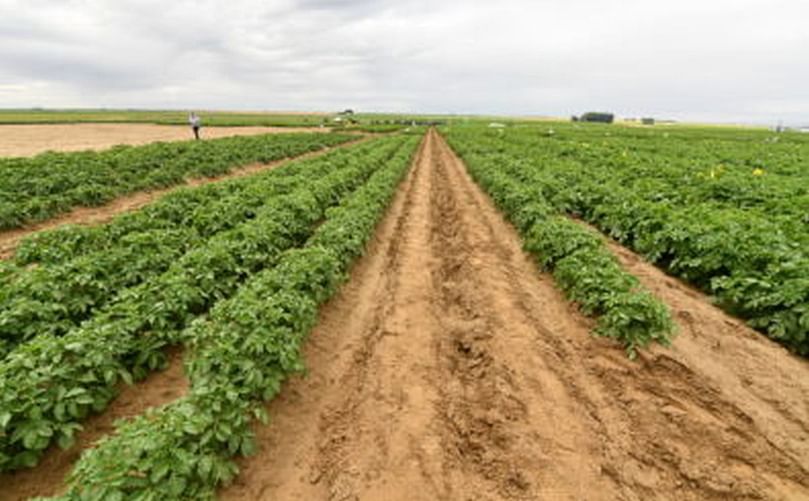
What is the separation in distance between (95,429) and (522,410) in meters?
4.12

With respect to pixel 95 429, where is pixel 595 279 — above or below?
above

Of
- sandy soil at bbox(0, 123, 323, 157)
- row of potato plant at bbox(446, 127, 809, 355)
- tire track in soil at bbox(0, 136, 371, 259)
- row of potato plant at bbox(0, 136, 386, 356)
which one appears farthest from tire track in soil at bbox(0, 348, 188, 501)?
sandy soil at bbox(0, 123, 323, 157)

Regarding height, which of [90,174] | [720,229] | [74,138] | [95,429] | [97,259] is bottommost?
[95,429]

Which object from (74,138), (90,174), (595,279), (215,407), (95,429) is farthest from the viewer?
(74,138)

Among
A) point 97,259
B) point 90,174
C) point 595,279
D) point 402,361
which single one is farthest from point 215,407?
point 90,174

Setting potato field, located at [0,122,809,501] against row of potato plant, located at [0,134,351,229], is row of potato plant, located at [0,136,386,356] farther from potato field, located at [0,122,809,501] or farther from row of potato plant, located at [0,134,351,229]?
row of potato plant, located at [0,134,351,229]

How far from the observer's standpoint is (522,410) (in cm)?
429

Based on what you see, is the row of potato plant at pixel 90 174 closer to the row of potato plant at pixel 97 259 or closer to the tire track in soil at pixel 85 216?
the tire track in soil at pixel 85 216

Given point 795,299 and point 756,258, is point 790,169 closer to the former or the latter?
point 756,258

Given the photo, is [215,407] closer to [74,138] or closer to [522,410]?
[522,410]

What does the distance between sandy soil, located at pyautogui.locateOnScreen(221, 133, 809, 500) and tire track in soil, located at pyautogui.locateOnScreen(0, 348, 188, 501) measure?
1.33 metres

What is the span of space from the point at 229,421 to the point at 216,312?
142 centimetres

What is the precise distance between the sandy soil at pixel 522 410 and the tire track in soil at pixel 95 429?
133 centimetres

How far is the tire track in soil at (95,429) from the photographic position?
3350 mm
